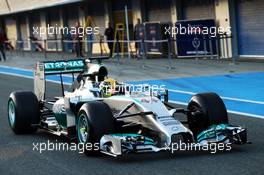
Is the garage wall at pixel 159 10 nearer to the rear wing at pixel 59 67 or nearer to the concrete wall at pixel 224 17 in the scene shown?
the concrete wall at pixel 224 17

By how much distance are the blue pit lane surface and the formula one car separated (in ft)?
10.1

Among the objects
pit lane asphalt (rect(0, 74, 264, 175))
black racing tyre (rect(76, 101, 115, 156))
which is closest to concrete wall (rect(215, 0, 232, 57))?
pit lane asphalt (rect(0, 74, 264, 175))

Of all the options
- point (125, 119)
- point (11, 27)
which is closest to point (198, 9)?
point (125, 119)

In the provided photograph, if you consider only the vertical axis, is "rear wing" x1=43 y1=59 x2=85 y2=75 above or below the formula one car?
above

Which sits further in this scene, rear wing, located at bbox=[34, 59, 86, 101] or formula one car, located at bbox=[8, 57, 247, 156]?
rear wing, located at bbox=[34, 59, 86, 101]

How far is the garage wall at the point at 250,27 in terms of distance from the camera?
22.9 meters

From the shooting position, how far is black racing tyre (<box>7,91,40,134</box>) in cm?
970

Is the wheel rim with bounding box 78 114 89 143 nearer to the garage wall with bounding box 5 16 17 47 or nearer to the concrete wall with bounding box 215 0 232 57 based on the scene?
the concrete wall with bounding box 215 0 232 57

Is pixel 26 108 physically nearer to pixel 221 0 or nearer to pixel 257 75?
pixel 257 75

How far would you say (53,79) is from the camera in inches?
854
